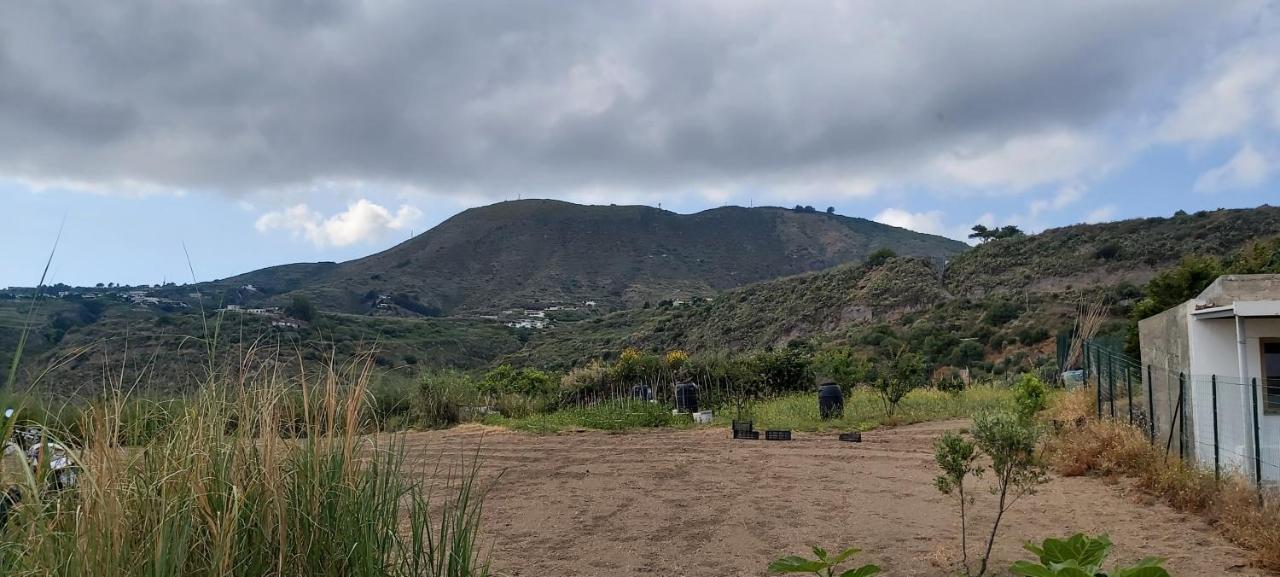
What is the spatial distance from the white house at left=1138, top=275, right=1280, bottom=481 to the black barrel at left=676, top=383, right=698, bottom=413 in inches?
376

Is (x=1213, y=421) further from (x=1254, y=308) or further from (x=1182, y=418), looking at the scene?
(x=1254, y=308)

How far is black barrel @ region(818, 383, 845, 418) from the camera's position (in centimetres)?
1452

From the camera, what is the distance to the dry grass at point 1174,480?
5764 millimetres

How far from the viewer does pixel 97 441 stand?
9.10 ft

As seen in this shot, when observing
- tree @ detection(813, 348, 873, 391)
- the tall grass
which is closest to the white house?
the tall grass

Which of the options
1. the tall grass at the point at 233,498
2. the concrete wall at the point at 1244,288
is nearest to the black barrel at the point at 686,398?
the concrete wall at the point at 1244,288

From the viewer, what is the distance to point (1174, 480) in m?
7.30

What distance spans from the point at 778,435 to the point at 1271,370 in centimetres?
622

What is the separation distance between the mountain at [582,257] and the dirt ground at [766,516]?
4066 centimetres

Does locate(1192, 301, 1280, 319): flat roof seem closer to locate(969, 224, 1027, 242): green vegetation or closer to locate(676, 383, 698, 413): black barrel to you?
locate(676, 383, 698, 413): black barrel

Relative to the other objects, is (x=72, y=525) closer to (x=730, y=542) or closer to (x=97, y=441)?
(x=97, y=441)

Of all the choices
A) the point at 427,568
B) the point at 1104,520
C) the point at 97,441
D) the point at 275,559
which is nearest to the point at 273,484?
the point at 275,559

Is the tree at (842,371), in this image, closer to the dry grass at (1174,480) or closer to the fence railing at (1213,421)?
the dry grass at (1174,480)

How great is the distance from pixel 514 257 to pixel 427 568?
64355 mm
